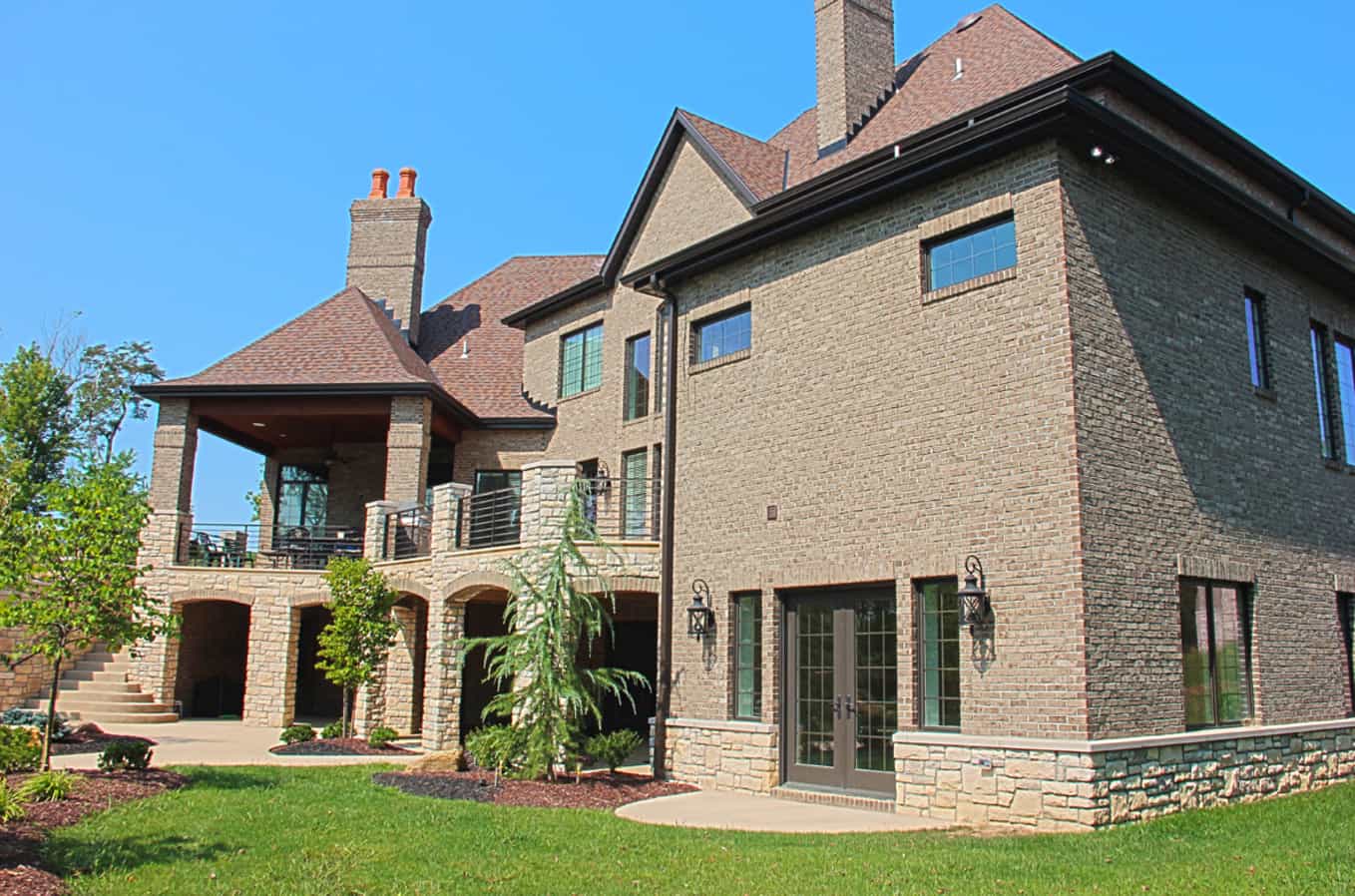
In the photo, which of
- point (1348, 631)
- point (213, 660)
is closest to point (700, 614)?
point (1348, 631)

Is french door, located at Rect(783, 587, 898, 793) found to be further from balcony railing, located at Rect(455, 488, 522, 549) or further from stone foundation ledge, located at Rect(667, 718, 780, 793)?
balcony railing, located at Rect(455, 488, 522, 549)

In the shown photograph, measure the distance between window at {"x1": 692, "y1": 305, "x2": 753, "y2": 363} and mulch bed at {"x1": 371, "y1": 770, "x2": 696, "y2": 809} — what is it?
18.6 ft

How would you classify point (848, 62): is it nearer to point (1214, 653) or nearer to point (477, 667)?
point (1214, 653)

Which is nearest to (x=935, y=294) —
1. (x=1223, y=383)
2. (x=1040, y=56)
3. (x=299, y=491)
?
(x=1223, y=383)

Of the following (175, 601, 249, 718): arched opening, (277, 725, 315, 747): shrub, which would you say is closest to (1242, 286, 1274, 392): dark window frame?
(277, 725, 315, 747): shrub

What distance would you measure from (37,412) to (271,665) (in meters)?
22.2

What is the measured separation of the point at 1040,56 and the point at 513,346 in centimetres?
1421

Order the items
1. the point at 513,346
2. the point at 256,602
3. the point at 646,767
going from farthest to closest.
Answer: the point at 513,346 < the point at 256,602 < the point at 646,767

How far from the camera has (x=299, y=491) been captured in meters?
25.9

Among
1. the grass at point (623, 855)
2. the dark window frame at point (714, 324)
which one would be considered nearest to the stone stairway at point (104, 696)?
the grass at point (623, 855)

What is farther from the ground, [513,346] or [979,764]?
[513,346]

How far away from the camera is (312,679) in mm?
24609

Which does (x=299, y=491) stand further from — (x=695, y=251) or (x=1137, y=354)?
(x=1137, y=354)

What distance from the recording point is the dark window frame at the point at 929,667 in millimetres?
10891
